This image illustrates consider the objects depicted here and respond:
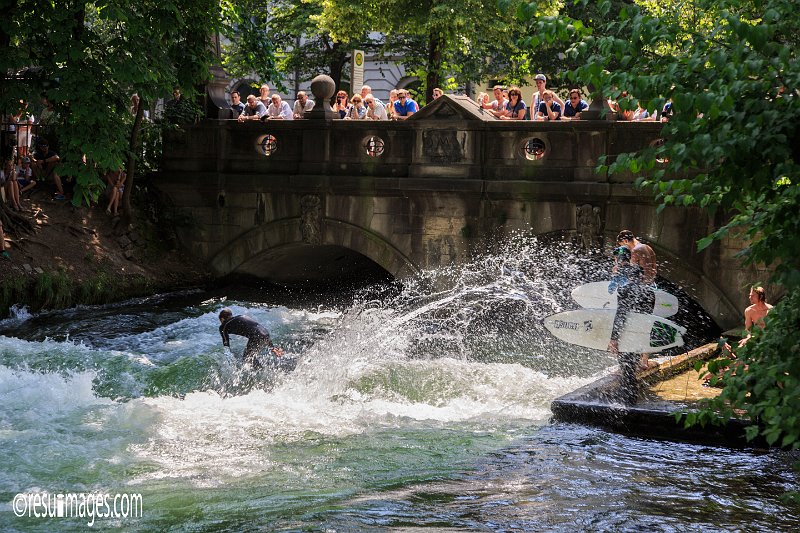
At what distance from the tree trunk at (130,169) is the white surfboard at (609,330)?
10408mm

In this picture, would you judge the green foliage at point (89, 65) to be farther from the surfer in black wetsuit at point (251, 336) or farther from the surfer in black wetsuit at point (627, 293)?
the surfer in black wetsuit at point (627, 293)

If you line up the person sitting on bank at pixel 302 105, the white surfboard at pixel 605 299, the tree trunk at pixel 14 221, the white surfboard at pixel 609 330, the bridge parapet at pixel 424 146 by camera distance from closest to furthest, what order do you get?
the white surfboard at pixel 609 330
the white surfboard at pixel 605 299
the bridge parapet at pixel 424 146
the tree trunk at pixel 14 221
the person sitting on bank at pixel 302 105

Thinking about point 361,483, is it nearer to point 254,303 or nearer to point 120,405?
point 120,405

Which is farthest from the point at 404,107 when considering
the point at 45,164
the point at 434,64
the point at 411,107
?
the point at 45,164

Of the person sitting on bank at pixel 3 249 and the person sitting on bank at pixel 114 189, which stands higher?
the person sitting on bank at pixel 114 189

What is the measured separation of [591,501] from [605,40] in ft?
13.8

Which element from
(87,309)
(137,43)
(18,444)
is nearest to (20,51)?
(137,43)

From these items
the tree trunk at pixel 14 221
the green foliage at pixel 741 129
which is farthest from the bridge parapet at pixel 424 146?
the green foliage at pixel 741 129

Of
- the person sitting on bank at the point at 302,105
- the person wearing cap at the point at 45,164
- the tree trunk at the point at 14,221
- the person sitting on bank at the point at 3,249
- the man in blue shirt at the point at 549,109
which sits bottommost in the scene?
the person sitting on bank at the point at 3,249

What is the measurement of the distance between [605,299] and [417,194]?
730cm

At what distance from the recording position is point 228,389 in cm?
1357

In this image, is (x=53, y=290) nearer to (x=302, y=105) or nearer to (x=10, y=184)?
(x=10, y=184)

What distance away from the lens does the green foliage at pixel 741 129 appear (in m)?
5.35

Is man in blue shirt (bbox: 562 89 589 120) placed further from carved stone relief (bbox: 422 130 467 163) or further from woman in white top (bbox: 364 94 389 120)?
woman in white top (bbox: 364 94 389 120)
